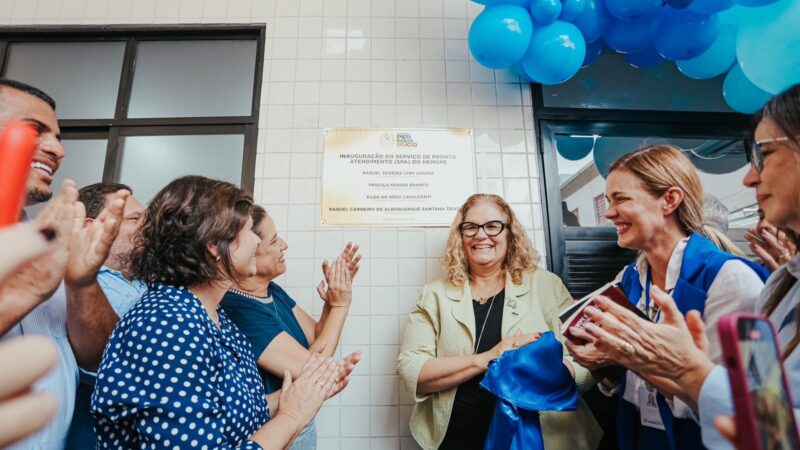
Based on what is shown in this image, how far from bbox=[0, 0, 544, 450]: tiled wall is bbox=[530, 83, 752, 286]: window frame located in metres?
0.06

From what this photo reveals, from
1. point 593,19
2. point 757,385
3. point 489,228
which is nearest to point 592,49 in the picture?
point 593,19

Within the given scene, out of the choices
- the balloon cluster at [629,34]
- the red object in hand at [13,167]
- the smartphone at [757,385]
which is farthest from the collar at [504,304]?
the red object in hand at [13,167]

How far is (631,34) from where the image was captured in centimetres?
189

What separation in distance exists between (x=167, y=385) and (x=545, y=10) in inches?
74.0

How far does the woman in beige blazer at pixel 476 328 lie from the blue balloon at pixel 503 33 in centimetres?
63

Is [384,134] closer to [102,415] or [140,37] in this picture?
[140,37]

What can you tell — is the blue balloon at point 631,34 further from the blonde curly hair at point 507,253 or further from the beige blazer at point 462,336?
the beige blazer at point 462,336

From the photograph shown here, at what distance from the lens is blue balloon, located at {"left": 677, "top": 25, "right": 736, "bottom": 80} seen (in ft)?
6.23

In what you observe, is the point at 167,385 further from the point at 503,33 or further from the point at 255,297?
the point at 503,33

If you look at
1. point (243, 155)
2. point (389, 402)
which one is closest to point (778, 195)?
point (389, 402)

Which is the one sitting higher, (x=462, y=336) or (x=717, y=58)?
(x=717, y=58)

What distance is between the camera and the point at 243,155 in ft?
7.54

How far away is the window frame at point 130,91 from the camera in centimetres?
231

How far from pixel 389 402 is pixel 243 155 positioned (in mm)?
1446
